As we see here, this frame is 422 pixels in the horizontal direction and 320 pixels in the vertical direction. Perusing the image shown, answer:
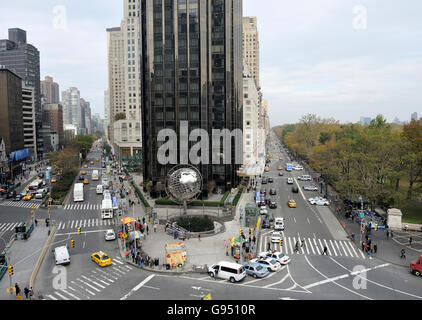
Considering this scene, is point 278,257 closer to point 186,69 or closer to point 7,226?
point 7,226

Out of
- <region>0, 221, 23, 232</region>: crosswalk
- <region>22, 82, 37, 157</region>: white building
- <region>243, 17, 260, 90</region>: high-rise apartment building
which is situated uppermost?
<region>243, 17, 260, 90</region>: high-rise apartment building

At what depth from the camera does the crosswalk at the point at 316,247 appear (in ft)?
120

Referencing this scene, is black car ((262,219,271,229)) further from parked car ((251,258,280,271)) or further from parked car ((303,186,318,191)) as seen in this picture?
parked car ((303,186,318,191))

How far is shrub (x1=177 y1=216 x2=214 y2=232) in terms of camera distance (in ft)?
141

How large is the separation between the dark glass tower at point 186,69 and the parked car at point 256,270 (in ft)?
117

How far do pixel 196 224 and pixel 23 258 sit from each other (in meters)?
19.7

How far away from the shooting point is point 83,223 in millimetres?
50000

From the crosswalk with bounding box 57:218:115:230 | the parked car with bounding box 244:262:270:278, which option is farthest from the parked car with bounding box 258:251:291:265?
the crosswalk with bounding box 57:218:115:230

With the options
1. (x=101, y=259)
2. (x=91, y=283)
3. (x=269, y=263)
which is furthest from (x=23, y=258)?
(x=269, y=263)

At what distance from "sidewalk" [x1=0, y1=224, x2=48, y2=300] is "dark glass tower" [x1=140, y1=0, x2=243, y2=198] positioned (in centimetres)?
2569

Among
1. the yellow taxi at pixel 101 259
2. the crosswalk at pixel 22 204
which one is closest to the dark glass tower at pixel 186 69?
the crosswalk at pixel 22 204

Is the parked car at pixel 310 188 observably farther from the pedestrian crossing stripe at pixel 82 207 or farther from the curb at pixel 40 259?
the curb at pixel 40 259
